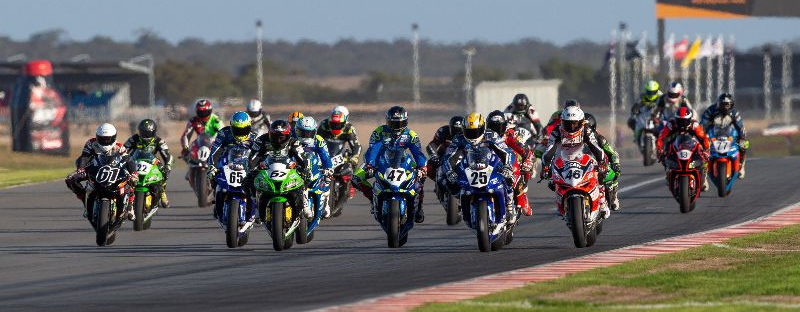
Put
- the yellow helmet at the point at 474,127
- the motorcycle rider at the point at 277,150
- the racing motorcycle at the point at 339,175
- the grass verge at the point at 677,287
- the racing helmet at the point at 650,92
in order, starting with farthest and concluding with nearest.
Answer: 1. the racing helmet at the point at 650,92
2. the racing motorcycle at the point at 339,175
3. the motorcycle rider at the point at 277,150
4. the yellow helmet at the point at 474,127
5. the grass verge at the point at 677,287

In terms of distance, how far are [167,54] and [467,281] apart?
147240mm

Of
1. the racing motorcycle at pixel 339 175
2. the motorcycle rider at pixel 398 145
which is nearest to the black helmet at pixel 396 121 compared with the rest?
Result: the motorcycle rider at pixel 398 145

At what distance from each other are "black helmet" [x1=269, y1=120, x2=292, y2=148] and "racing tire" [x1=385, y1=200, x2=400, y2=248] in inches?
55.5

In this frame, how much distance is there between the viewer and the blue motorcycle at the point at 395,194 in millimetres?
17766

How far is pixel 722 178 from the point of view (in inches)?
1015

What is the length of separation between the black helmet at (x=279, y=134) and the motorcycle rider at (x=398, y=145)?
0.91m

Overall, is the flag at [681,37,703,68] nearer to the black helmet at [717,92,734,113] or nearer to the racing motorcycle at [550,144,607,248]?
the black helmet at [717,92,734,113]

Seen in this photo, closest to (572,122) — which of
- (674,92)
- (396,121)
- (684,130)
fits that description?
(396,121)

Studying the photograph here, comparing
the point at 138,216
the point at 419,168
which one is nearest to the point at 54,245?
the point at 138,216

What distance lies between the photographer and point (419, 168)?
59.9 ft

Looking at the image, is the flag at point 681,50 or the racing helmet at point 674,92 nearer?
the racing helmet at point 674,92

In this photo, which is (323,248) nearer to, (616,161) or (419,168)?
(419,168)

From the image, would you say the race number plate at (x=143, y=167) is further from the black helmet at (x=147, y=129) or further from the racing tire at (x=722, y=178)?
the racing tire at (x=722, y=178)

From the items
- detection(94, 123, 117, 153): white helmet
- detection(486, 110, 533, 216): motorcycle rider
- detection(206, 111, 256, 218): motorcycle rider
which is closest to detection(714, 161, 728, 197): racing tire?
detection(486, 110, 533, 216): motorcycle rider
